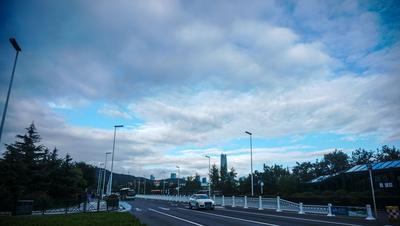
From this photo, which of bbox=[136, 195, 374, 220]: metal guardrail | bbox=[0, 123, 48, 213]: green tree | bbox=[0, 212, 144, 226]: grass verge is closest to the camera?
bbox=[0, 212, 144, 226]: grass verge

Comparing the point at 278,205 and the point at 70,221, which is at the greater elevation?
the point at 278,205

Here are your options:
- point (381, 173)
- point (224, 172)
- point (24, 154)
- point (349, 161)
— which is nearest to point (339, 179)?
point (381, 173)

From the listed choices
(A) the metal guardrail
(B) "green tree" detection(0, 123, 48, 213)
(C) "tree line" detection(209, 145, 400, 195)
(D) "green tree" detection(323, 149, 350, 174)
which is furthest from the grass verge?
(D) "green tree" detection(323, 149, 350, 174)

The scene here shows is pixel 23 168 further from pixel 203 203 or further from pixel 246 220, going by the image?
pixel 246 220

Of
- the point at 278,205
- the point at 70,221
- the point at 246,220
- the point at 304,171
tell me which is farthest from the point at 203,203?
the point at 304,171

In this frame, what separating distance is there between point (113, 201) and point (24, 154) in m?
15.2

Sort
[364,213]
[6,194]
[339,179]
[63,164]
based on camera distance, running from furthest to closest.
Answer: [339,179], [63,164], [6,194], [364,213]

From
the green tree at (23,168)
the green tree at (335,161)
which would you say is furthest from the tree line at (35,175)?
the green tree at (335,161)

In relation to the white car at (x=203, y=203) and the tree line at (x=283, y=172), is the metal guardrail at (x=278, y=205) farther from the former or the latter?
the tree line at (x=283, y=172)

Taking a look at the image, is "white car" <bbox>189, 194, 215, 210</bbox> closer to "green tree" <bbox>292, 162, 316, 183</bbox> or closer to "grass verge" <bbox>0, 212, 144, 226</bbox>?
"grass verge" <bbox>0, 212, 144, 226</bbox>

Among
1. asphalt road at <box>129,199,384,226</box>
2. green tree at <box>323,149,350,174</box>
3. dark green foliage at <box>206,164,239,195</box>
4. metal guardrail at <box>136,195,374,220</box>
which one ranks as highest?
green tree at <box>323,149,350,174</box>

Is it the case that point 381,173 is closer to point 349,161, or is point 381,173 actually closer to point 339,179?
point 339,179

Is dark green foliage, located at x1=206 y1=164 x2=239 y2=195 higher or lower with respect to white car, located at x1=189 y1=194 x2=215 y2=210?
higher

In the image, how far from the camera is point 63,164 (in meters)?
43.1
